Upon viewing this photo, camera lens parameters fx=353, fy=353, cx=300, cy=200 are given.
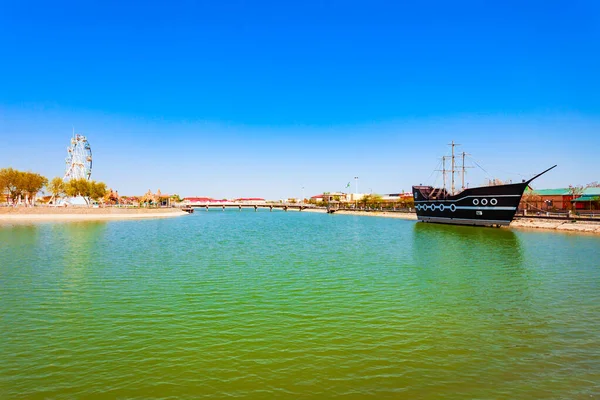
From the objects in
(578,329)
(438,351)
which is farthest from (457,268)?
(438,351)

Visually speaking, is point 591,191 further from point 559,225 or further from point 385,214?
point 385,214

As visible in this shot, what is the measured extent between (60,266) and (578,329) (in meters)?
32.2

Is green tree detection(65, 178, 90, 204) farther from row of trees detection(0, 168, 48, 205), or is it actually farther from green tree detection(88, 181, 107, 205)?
row of trees detection(0, 168, 48, 205)

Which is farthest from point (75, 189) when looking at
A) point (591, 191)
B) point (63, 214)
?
point (591, 191)

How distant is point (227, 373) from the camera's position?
10.4m

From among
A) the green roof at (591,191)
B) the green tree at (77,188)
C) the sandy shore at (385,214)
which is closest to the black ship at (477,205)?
the sandy shore at (385,214)

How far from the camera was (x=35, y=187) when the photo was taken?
106 metres

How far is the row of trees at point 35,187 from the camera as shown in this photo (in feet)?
331

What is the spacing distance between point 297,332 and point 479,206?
222ft

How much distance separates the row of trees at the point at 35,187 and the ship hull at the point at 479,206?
112882 millimetres

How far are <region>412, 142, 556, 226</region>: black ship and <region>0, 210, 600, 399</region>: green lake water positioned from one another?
1677 inches

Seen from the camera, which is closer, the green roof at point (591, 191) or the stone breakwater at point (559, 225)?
the stone breakwater at point (559, 225)

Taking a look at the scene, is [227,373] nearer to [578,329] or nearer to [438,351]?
[438,351]

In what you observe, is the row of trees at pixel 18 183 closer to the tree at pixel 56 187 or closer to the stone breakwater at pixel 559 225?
the tree at pixel 56 187
